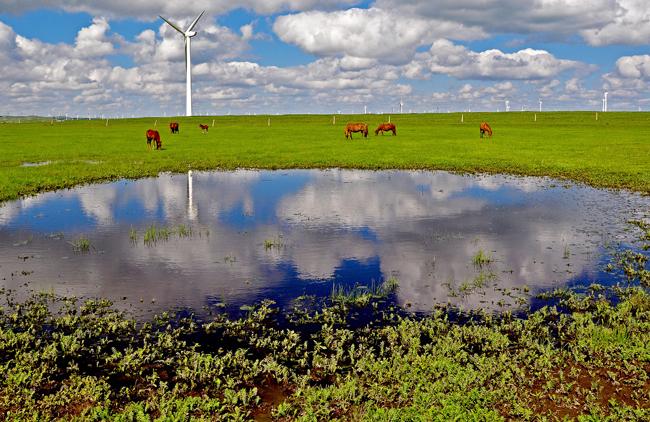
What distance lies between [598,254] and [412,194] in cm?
1183

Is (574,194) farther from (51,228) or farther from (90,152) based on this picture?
(90,152)

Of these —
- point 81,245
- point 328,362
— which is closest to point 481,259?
point 328,362

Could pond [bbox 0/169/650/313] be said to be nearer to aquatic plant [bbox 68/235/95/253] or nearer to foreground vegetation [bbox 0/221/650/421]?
aquatic plant [bbox 68/235/95/253]

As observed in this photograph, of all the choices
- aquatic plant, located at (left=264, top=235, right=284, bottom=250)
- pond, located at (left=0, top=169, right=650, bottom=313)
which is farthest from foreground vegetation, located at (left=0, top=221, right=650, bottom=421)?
aquatic plant, located at (left=264, top=235, right=284, bottom=250)

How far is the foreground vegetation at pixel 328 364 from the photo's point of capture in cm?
766

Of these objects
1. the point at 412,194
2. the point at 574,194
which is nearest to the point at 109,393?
the point at 412,194

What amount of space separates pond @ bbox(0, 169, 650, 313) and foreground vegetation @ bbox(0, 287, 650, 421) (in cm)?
122

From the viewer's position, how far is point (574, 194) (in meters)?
26.8

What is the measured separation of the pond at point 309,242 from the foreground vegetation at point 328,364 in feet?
3.99

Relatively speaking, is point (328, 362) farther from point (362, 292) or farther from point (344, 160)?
point (344, 160)

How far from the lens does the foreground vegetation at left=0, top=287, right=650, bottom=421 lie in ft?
25.1

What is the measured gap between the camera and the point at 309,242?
56.9 ft

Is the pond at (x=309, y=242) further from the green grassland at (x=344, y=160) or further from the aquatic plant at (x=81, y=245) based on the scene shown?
the green grassland at (x=344, y=160)

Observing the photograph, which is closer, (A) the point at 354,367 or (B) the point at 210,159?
(A) the point at 354,367
